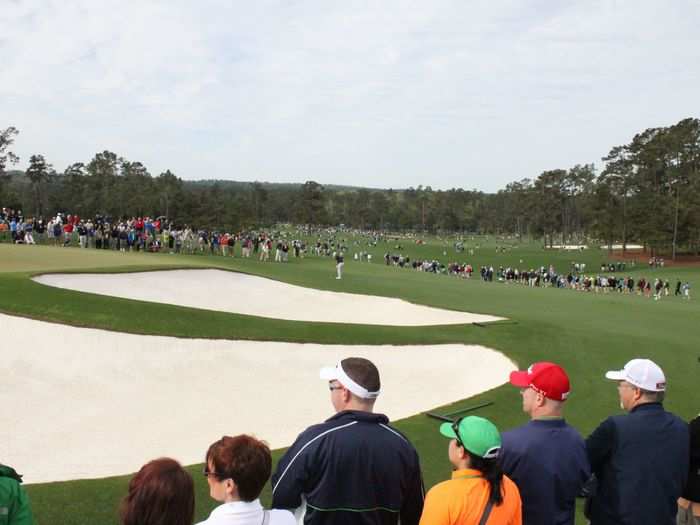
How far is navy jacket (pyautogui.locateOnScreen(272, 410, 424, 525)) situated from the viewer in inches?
154

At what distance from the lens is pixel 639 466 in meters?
4.74

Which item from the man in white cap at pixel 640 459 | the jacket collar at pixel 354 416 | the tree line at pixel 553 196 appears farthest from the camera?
the tree line at pixel 553 196

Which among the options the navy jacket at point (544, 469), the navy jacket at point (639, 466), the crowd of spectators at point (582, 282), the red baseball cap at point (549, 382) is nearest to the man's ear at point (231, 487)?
the navy jacket at point (544, 469)

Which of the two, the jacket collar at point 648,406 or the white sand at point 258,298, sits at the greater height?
the jacket collar at point 648,406

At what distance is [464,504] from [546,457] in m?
1.08

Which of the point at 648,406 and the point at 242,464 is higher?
the point at 242,464

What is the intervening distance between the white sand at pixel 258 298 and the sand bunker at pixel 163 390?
6.52 m

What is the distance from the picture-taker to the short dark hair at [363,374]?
4098mm

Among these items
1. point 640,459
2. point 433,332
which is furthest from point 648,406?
point 433,332

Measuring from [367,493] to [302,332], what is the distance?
12.1 meters

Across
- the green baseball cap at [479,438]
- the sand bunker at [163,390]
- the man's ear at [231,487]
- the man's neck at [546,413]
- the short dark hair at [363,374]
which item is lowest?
the sand bunker at [163,390]

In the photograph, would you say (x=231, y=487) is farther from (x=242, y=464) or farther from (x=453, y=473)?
(x=453, y=473)

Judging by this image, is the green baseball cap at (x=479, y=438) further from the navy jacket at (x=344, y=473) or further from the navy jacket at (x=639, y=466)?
the navy jacket at (x=639, y=466)

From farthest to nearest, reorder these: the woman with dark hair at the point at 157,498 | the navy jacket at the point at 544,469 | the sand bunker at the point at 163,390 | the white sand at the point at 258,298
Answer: the white sand at the point at 258,298 < the sand bunker at the point at 163,390 < the navy jacket at the point at 544,469 < the woman with dark hair at the point at 157,498
